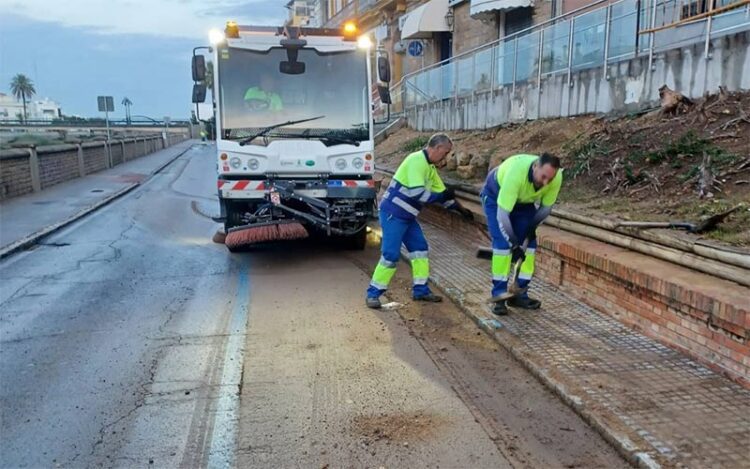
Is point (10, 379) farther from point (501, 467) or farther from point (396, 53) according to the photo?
point (396, 53)

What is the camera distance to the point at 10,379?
14.0 feet

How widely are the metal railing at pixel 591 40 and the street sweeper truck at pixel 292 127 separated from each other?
437 cm

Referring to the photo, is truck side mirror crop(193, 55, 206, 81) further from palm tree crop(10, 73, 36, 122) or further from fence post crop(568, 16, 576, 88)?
palm tree crop(10, 73, 36, 122)

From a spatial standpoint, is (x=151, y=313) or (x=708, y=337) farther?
(x=151, y=313)

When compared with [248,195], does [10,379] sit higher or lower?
lower

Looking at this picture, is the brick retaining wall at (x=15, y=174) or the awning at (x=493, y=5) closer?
the brick retaining wall at (x=15, y=174)

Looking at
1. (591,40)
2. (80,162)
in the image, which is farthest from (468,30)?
(80,162)

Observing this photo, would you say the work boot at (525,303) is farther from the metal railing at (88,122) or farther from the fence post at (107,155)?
the metal railing at (88,122)

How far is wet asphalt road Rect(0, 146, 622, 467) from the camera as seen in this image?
328cm

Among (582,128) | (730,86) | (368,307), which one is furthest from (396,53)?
(368,307)

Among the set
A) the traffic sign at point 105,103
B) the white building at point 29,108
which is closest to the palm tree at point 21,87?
the white building at point 29,108

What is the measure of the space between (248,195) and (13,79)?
132 m

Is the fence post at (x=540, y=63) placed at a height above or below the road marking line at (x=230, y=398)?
above

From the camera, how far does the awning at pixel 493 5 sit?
717 inches
